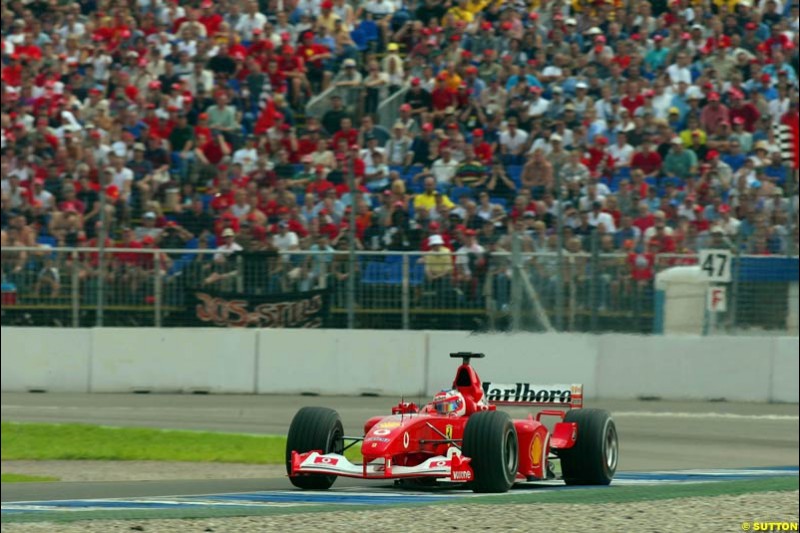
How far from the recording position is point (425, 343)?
16250 mm

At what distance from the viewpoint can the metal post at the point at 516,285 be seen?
15.9 meters

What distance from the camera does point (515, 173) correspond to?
16.9m

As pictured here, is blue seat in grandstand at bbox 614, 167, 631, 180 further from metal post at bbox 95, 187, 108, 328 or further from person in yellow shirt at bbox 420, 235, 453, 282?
metal post at bbox 95, 187, 108, 328

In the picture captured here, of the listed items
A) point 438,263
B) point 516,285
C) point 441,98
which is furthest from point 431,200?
point 441,98

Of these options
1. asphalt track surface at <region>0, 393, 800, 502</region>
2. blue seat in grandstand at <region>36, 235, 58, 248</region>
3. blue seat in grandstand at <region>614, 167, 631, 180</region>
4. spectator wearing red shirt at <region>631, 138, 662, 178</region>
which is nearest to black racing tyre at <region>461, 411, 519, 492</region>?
asphalt track surface at <region>0, 393, 800, 502</region>

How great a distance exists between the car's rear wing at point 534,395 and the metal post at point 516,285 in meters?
6.14

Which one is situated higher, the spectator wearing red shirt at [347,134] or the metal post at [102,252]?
the spectator wearing red shirt at [347,134]

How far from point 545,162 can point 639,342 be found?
7.49 feet

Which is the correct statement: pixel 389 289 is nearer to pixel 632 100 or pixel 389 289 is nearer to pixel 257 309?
pixel 257 309

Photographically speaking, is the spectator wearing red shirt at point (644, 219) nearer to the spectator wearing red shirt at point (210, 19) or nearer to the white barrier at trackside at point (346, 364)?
the white barrier at trackside at point (346, 364)

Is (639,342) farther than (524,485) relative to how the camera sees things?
Yes

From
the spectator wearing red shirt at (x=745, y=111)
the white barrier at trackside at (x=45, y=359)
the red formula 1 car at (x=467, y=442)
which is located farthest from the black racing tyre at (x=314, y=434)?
the spectator wearing red shirt at (x=745, y=111)

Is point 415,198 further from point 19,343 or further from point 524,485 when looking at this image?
point 524,485

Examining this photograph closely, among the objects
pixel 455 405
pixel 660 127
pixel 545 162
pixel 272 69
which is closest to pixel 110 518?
pixel 455 405
